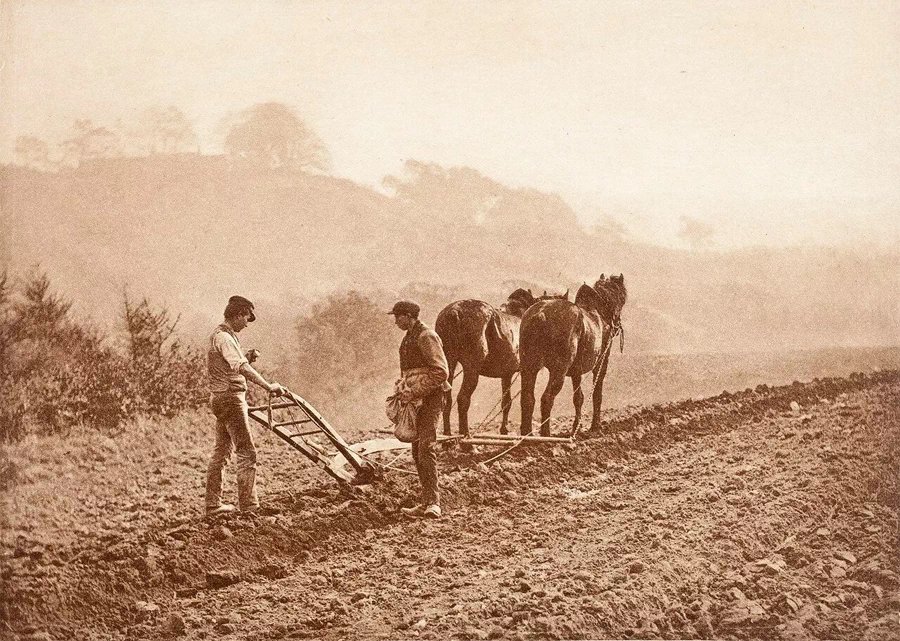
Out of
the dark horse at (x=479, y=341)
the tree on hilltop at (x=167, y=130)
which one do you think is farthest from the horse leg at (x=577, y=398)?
the tree on hilltop at (x=167, y=130)

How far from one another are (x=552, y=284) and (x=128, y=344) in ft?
12.4

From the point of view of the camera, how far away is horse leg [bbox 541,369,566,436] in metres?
7.45

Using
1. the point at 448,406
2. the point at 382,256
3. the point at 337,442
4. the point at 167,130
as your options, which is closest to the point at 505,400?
the point at 448,406

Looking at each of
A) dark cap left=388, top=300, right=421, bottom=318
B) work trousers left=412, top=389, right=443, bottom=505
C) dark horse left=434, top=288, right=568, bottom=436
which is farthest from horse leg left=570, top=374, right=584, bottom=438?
dark cap left=388, top=300, right=421, bottom=318

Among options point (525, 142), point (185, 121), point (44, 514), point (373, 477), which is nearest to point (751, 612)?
point (373, 477)

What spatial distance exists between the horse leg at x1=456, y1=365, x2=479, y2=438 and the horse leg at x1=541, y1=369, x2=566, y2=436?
0.68m

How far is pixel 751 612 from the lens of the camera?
5.49 m

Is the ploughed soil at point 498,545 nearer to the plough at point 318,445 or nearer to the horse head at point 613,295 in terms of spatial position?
the plough at point 318,445

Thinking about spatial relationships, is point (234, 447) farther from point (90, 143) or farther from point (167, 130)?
point (90, 143)

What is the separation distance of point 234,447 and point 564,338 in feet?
9.82

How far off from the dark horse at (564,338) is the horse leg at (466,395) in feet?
1.71

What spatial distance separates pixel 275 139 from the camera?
746 cm

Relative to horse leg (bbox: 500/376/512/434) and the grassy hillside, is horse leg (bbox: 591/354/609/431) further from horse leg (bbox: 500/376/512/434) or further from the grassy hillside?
horse leg (bbox: 500/376/512/434)

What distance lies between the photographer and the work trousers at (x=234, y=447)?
5793 millimetres
